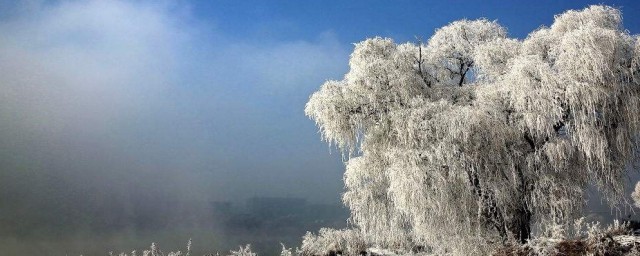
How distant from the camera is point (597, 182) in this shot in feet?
61.6

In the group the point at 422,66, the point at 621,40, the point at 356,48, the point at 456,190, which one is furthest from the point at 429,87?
the point at 621,40

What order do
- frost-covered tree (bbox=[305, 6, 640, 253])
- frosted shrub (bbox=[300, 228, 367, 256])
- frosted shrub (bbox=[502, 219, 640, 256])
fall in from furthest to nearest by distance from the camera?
frosted shrub (bbox=[300, 228, 367, 256]) < frost-covered tree (bbox=[305, 6, 640, 253]) < frosted shrub (bbox=[502, 219, 640, 256])

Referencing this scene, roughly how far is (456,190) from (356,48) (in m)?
5.69

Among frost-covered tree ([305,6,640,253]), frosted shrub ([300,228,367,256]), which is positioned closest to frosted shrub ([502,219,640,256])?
frost-covered tree ([305,6,640,253])

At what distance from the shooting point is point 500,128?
1797 centimetres

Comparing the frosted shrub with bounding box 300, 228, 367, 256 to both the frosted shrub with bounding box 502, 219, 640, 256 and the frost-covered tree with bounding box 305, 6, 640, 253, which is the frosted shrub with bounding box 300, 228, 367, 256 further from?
the frosted shrub with bounding box 502, 219, 640, 256

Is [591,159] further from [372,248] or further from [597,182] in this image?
[372,248]

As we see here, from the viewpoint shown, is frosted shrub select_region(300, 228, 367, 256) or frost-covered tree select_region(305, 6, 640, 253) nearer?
frost-covered tree select_region(305, 6, 640, 253)

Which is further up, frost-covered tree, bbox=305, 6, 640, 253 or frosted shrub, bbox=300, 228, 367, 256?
frost-covered tree, bbox=305, 6, 640, 253

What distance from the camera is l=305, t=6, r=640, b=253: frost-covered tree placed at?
17453 mm

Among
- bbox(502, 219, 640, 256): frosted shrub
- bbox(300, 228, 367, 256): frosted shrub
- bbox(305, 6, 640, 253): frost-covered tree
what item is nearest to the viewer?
bbox(502, 219, 640, 256): frosted shrub

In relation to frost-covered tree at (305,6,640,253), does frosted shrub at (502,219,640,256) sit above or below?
below

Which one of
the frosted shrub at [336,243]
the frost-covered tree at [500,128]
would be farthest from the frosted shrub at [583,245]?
the frosted shrub at [336,243]

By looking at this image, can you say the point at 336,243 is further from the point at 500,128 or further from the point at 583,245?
the point at 583,245
